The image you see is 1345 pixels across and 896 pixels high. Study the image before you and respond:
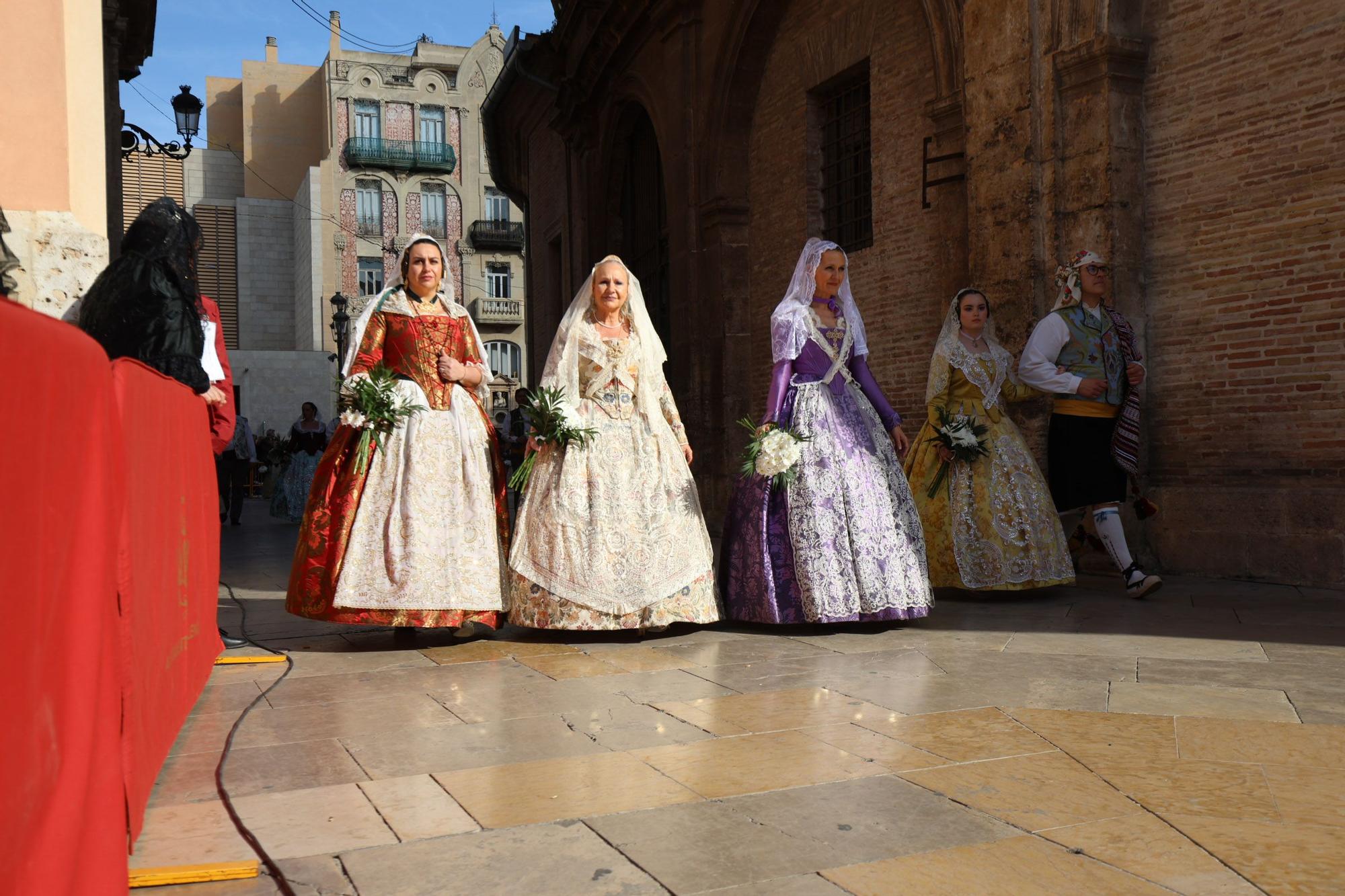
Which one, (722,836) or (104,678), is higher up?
(104,678)

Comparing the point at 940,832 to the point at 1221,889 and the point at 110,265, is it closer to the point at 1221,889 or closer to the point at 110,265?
the point at 1221,889

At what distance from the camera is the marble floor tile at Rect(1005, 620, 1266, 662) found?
5.35 meters

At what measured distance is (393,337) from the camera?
6301mm

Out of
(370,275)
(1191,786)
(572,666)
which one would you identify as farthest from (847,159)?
(370,275)

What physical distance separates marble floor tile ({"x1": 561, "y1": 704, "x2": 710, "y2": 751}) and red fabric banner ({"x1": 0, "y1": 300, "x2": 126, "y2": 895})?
1.72m

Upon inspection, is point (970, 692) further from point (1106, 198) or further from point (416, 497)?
point (1106, 198)

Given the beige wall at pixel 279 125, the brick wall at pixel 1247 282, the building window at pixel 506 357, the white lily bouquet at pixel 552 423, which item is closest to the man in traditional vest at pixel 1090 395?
the brick wall at pixel 1247 282

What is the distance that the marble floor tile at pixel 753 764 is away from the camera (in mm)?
3408

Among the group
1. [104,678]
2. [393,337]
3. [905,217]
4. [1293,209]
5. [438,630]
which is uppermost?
[905,217]

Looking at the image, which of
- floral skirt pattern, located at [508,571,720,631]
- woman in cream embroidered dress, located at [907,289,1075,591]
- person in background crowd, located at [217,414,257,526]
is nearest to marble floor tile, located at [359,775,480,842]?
floral skirt pattern, located at [508,571,720,631]

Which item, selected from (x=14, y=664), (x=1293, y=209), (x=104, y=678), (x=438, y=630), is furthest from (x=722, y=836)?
(x=1293, y=209)

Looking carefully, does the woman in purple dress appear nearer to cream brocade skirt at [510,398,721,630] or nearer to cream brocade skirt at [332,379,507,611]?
cream brocade skirt at [510,398,721,630]

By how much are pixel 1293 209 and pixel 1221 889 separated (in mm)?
6558

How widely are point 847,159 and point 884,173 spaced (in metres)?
1.20
